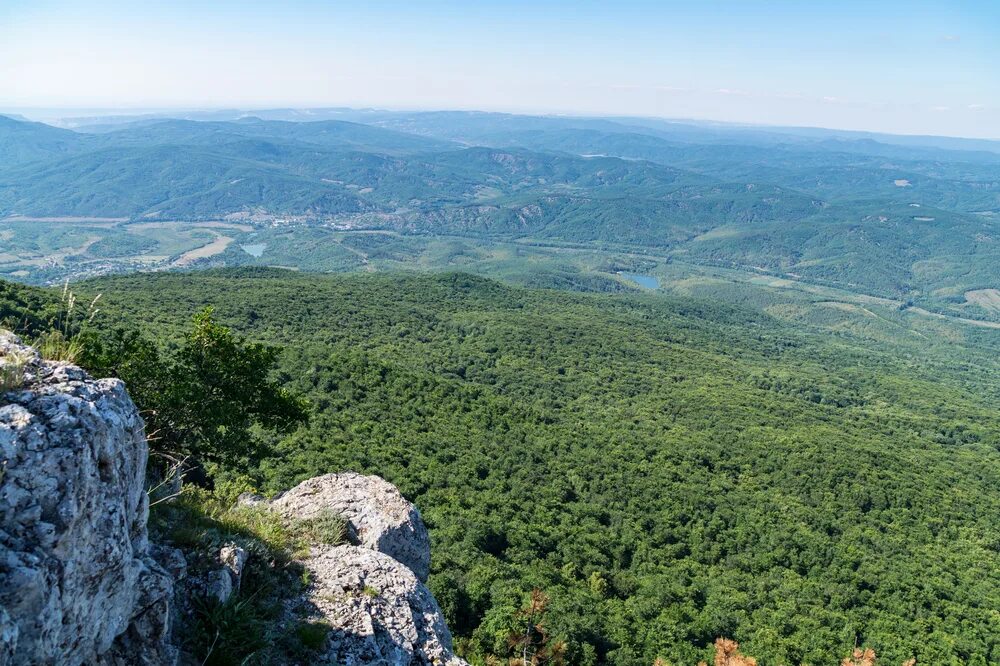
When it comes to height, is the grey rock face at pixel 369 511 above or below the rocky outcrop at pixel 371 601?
below

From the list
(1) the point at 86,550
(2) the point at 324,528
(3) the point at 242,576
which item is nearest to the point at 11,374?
(1) the point at 86,550

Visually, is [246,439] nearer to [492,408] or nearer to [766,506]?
[492,408]

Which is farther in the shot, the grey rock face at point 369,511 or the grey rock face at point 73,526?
the grey rock face at point 369,511

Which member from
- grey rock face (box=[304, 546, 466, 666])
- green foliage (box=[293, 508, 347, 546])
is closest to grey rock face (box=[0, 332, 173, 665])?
grey rock face (box=[304, 546, 466, 666])

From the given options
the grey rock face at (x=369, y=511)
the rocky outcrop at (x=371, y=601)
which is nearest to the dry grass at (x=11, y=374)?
the rocky outcrop at (x=371, y=601)

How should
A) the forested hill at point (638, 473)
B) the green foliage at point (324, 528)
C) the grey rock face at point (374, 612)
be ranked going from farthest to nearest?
the forested hill at point (638, 473), the green foliage at point (324, 528), the grey rock face at point (374, 612)

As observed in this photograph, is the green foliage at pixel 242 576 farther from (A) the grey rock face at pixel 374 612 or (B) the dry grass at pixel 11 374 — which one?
(B) the dry grass at pixel 11 374

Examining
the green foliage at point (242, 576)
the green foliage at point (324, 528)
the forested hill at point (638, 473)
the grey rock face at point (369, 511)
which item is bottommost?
the forested hill at point (638, 473)

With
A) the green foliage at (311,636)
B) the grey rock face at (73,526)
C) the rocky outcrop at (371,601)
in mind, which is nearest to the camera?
the grey rock face at (73,526)
